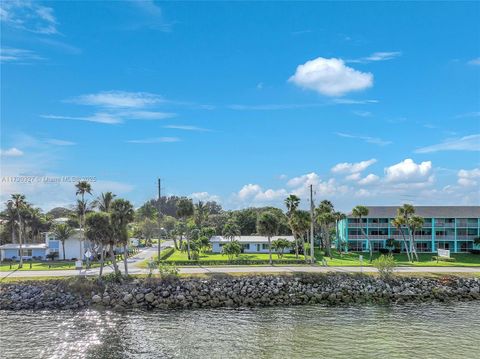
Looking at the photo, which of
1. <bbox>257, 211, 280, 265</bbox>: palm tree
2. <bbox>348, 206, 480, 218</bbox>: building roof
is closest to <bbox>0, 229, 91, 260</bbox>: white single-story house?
<bbox>257, 211, 280, 265</bbox>: palm tree

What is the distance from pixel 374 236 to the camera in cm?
8062

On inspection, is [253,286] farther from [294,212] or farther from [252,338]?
[294,212]

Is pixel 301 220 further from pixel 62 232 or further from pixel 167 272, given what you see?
pixel 62 232

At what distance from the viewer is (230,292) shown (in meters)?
40.5

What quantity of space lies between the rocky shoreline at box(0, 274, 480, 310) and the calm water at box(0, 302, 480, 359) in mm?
2432

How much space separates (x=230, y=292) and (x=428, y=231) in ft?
179

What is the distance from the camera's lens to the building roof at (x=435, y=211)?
81.1 meters

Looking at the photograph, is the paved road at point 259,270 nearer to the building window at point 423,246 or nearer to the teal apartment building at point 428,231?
the teal apartment building at point 428,231

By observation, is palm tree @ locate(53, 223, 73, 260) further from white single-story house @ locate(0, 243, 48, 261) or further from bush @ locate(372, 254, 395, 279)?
bush @ locate(372, 254, 395, 279)

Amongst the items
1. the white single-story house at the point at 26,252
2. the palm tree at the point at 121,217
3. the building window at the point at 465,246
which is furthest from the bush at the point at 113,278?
the building window at the point at 465,246

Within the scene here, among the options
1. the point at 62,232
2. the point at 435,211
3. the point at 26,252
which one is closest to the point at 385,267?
the point at 435,211

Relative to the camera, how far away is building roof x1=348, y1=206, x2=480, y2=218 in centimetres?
8106

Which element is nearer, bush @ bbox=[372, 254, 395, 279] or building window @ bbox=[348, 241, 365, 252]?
bush @ bbox=[372, 254, 395, 279]

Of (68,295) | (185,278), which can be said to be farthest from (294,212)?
(68,295)
